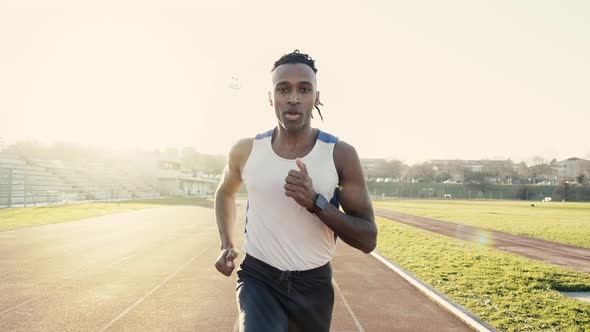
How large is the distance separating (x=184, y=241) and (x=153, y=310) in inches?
369

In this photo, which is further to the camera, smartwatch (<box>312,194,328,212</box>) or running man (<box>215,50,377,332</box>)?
running man (<box>215,50,377,332</box>)

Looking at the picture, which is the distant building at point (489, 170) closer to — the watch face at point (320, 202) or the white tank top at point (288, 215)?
the white tank top at point (288, 215)

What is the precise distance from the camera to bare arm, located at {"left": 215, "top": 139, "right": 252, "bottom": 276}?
2716 millimetres

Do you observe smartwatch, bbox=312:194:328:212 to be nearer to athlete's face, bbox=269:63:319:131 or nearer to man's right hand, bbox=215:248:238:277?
athlete's face, bbox=269:63:319:131

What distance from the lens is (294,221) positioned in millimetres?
2584

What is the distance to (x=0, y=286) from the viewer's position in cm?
909

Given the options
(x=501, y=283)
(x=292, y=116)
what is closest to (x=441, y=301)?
(x=501, y=283)

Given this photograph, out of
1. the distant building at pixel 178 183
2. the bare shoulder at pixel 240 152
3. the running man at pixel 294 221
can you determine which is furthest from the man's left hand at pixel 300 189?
the distant building at pixel 178 183

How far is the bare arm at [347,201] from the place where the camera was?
226 cm

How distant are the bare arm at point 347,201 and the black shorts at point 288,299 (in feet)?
1.11

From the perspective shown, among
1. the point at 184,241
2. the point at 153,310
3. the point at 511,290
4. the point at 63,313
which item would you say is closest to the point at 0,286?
the point at 63,313

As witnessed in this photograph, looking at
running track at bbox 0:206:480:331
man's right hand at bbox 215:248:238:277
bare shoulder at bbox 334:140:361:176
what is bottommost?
running track at bbox 0:206:480:331

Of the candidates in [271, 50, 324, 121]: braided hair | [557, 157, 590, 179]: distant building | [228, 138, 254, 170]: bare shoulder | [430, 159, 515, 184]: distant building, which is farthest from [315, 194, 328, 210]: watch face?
[557, 157, 590, 179]: distant building

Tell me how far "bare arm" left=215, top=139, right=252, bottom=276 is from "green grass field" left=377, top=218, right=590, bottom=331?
16.3ft
